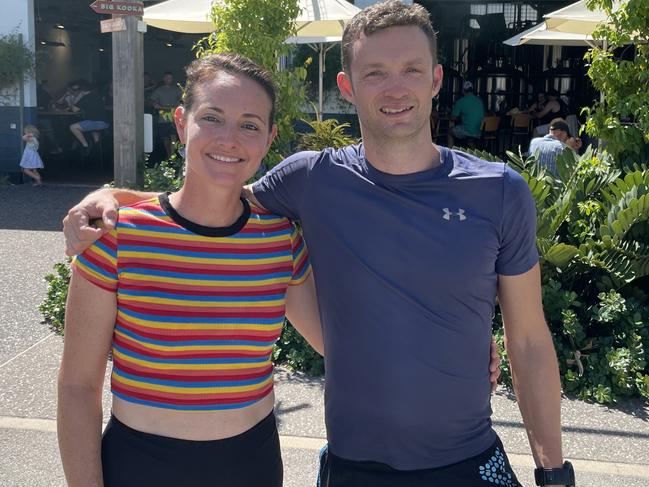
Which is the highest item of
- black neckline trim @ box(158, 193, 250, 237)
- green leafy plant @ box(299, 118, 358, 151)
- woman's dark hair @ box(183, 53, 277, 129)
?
woman's dark hair @ box(183, 53, 277, 129)

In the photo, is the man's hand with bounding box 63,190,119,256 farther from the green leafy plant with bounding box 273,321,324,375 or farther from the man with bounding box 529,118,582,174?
the man with bounding box 529,118,582,174

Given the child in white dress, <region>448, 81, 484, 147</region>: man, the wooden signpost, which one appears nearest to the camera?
the wooden signpost

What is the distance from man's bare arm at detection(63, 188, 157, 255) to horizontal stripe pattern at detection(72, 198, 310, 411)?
0.9 inches

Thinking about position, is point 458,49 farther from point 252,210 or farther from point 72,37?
point 252,210

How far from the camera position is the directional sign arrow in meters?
6.78

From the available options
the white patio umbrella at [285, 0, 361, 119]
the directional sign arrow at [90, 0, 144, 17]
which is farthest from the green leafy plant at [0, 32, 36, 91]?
the directional sign arrow at [90, 0, 144, 17]

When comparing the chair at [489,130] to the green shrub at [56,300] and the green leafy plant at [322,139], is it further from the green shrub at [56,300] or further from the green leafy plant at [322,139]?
the green shrub at [56,300]

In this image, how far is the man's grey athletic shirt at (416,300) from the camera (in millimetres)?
2041

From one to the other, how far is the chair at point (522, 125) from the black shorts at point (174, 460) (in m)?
15.0

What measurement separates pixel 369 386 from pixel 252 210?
582 mm

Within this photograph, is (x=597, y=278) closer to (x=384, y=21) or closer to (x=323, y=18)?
(x=384, y=21)

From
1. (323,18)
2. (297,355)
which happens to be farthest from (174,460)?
(323,18)

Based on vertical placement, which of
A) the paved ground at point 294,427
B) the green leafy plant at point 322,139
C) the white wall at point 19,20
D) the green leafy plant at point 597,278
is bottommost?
the paved ground at point 294,427

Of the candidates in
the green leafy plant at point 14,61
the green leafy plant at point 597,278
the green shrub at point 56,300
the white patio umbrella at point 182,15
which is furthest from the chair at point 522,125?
the green shrub at point 56,300
